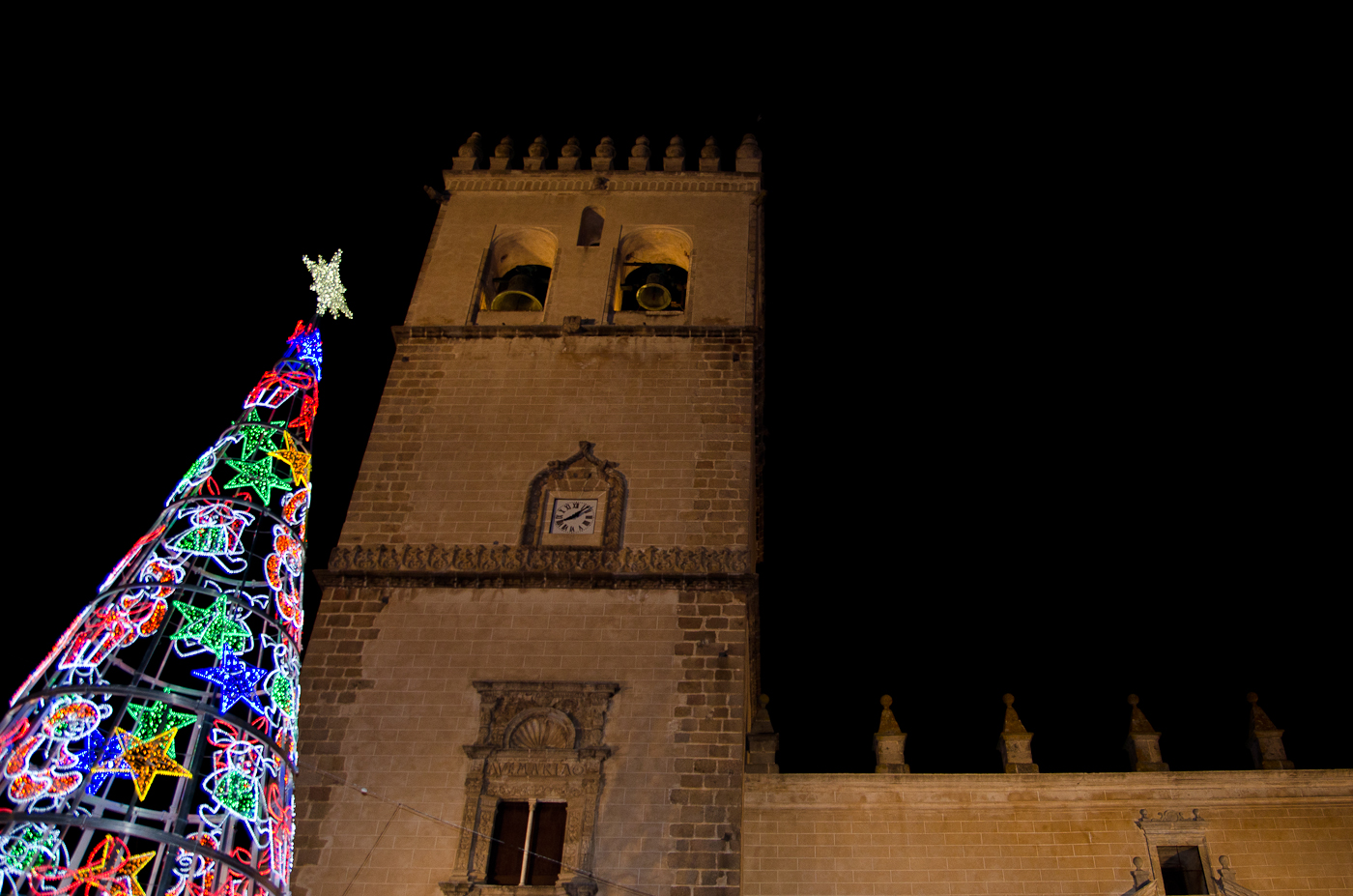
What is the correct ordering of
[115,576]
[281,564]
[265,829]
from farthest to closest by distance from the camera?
1. [281,564]
2. [115,576]
3. [265,829]

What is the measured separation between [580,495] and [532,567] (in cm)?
136

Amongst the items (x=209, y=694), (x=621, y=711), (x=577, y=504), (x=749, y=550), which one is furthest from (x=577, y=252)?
(x=209, y=694)

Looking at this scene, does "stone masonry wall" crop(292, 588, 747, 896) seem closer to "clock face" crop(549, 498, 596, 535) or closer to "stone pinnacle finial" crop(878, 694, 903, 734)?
"clock face" crop(549, 498, 596, 535)

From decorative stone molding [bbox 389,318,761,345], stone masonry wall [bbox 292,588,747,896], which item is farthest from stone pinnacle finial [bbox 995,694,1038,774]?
decorative stone molding [bbox 389,318,761,345]

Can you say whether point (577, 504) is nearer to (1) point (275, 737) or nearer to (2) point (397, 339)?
(2) point (397, 339)

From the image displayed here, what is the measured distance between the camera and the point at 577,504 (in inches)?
555

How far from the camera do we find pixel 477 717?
12.0 meters

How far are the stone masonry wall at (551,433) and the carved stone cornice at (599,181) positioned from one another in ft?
13.3

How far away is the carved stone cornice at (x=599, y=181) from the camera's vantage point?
19234 mm

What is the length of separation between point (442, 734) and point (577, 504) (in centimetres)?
346

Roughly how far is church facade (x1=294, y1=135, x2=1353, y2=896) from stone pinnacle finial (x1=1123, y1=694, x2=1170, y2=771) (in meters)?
0.41

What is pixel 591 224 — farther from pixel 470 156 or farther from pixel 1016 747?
pixel 1016 747

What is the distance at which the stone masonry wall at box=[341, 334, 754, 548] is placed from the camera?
14.0 m

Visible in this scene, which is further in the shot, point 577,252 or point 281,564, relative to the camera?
point 577,252
